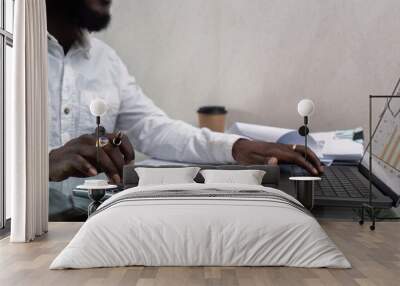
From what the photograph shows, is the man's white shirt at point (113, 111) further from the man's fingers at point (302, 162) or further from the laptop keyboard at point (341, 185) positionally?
the laptop keyboard at point (341, 185)

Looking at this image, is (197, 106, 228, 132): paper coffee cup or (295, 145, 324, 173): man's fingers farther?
(197, 106, 228, 132): paper coffee cup

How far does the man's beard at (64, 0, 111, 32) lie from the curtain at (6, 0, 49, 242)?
81cm

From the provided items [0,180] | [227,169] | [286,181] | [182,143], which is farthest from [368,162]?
[0,180]

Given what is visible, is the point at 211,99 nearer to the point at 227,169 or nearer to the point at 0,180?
the point at 227,169

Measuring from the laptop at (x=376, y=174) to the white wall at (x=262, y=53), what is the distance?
24cm

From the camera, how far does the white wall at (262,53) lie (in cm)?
638

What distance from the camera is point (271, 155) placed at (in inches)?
248

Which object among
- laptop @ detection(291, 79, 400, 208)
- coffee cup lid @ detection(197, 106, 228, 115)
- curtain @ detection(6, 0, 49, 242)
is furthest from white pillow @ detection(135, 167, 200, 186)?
laptop @ detection(291, 79, 400, 208)

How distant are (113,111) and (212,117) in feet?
3.52

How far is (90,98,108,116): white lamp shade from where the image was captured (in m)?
6.09

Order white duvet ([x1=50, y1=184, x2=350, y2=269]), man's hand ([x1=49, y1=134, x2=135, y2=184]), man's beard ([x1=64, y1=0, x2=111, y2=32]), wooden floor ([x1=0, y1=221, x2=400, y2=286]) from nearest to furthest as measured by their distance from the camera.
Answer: wooden floor ([x1=0, y1=221, x2=400, y2=286])
white duvet ([x1=50, y1=184, x2=350, y2=269])
man's hand ([x1=49, y1=134, x2=135, y2=184])
man's beard ([x1=64, y1=0, x2=111, y2=32])

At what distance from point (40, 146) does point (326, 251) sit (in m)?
2.79

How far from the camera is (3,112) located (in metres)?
5.60

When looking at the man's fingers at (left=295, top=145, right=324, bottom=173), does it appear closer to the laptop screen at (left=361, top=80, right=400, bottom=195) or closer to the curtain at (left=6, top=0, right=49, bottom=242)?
the laptop screen at (left=361, top=80, right=400, bottom=195)
